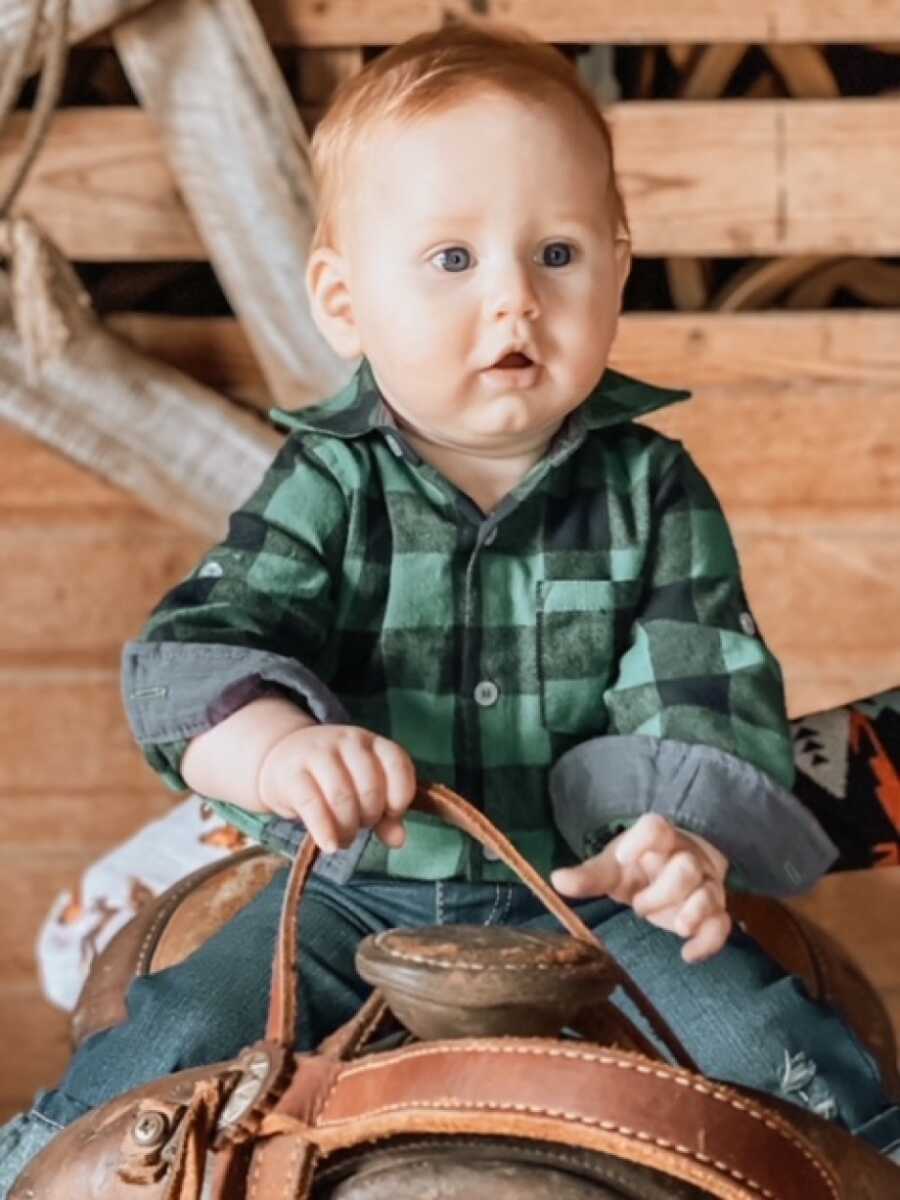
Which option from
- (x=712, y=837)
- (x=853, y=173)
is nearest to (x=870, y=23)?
(x=853, y=173)

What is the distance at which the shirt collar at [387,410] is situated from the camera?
134cm

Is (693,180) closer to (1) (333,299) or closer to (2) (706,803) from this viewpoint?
(1) (333,299)

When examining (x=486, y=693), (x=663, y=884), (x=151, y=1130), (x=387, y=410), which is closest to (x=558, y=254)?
(x=387, y=410)

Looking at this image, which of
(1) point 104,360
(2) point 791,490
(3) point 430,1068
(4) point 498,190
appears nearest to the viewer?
(3) point 430,1068

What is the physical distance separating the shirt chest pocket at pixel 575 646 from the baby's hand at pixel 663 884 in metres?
0.25

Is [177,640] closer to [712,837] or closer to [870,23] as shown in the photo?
[712,837]

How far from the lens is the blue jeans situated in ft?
3.94

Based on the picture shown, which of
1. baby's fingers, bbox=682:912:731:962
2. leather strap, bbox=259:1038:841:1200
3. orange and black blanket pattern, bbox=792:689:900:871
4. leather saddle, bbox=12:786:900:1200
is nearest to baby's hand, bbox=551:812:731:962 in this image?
baby's fingers, bbox=682:912:731:962

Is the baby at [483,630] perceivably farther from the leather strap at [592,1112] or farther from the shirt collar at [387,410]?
the leather strap at [592,1112]

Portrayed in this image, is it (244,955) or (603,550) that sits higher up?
(603,550)

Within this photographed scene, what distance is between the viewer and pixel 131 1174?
3.07 feet

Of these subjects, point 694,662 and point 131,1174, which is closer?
point 131,1174

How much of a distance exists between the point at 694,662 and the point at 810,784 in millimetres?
472

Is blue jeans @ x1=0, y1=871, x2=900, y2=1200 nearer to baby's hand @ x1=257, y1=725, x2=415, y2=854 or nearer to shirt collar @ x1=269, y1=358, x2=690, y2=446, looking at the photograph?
baby's hand @ x1=257, y1=725, x2=415, y2=854
